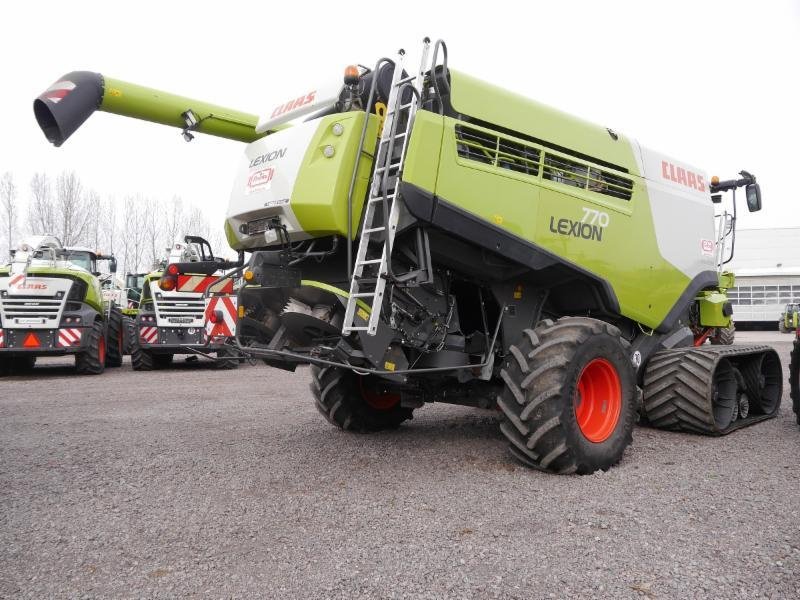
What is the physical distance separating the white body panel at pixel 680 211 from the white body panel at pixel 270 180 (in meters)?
3.10

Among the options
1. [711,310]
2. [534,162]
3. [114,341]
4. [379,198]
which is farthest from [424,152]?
[114,341]

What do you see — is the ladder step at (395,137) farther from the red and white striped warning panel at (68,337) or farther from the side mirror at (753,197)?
the red and white striped warning panel at (68,337)

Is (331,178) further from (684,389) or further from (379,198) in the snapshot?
(684,389)

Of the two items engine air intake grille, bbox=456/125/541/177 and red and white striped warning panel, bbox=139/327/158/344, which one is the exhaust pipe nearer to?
engine air intake grille, bbox=456/125/541/177

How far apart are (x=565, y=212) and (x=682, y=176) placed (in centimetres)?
214

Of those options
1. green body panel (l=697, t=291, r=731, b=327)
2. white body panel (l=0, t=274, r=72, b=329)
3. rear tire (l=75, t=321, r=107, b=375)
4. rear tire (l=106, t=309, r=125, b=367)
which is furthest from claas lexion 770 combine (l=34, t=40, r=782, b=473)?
rear tire (l=106, t=309, r=125, b=367)

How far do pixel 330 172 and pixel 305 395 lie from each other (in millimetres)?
5101

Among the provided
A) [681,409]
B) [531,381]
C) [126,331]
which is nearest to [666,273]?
[681,409]

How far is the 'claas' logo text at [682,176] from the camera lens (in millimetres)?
6051

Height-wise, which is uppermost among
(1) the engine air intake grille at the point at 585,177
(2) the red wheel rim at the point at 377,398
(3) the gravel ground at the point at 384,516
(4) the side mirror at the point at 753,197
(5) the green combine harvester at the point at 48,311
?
(4) the side mirror at the point at 753,197

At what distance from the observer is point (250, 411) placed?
7.41 metres

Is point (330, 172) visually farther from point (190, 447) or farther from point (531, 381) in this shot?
point (190, 447)

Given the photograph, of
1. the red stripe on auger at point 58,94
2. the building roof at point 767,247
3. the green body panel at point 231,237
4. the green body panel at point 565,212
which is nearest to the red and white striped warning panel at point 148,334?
the red stripe on auger at point 58,94

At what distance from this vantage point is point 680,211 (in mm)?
6141
